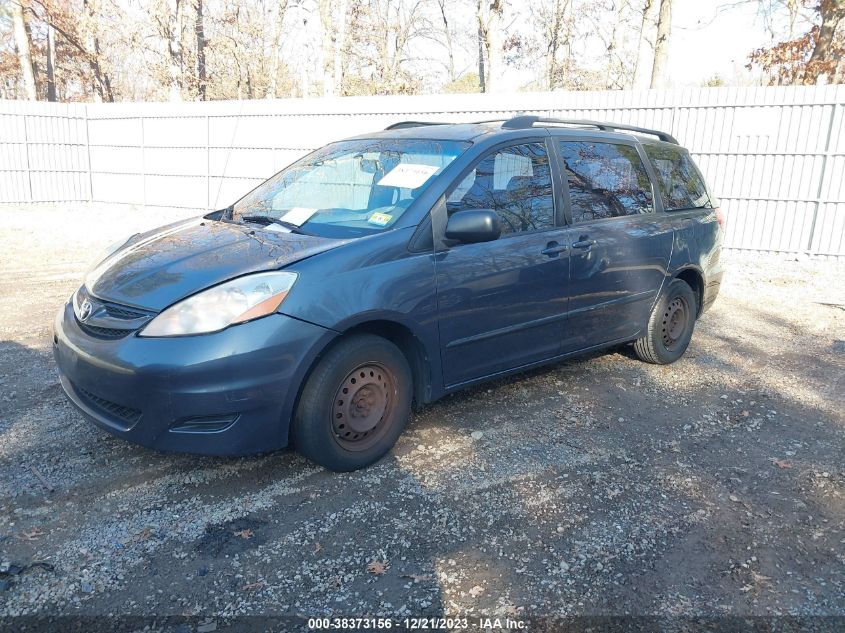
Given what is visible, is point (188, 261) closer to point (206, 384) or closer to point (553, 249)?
point (206, 384)

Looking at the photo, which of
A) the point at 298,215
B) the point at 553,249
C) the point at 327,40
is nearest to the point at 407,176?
the point at 298,215

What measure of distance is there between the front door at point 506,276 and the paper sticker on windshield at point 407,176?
204 millimetres

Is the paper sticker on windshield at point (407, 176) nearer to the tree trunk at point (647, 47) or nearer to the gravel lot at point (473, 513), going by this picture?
the gravel lot at point (473, 513)

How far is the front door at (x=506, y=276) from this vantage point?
3.76m

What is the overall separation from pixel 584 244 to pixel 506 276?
80cm

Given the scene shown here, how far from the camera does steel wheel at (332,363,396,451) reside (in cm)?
337

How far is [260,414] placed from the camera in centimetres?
307

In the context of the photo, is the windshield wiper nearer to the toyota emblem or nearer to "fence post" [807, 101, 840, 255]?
the toyota emblem

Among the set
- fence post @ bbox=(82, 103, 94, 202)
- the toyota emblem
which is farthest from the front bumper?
fence post @ bbox=(82, 103, 94, 202)

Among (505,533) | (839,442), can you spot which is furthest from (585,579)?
(839,442)

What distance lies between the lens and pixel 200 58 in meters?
27.0

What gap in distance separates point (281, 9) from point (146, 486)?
27.6 m

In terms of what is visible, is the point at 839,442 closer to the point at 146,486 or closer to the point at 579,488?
the point at 579,488

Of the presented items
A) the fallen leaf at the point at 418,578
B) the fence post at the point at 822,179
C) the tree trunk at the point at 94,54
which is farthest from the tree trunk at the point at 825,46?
the tree trunk at the point at 94,54
